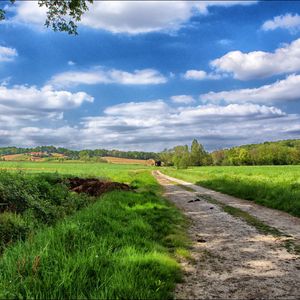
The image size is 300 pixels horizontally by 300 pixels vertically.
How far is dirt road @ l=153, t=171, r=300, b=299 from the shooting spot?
5648 millimetres

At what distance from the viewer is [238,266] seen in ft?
23.1

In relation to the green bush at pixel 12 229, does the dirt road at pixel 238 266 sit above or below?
below

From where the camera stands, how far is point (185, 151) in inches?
6235

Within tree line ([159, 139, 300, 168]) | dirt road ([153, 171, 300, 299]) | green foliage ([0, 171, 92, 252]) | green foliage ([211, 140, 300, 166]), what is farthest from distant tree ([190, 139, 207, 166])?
dirt road ([153, 171, 300, 299])

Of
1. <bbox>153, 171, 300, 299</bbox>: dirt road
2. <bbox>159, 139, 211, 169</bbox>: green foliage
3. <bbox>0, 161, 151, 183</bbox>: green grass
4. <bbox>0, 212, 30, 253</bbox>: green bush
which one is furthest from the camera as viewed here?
<bbox>159, 139, 211, 169</bbox>: green foliage

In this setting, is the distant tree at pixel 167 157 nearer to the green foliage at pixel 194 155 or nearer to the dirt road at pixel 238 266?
the green foliage at pixel 194 155

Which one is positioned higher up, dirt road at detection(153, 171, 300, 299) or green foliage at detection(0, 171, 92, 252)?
green foliage at detection(0, 171, 92, 252)

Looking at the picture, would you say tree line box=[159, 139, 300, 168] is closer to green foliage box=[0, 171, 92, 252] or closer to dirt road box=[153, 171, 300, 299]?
green foliage box=[0, 171, 92, 252]

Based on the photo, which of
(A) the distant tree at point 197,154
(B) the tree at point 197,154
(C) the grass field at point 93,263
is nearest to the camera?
(C) the grass field at point 93,263

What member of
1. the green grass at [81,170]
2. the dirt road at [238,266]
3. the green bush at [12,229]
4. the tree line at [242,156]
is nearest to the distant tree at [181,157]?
the tree line at [242,156]

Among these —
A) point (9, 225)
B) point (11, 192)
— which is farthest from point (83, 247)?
point (11, 192)

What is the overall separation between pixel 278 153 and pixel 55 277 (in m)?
142

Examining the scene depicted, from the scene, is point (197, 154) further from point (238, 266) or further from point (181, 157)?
point (238, 266)

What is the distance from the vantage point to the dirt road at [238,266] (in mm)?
5648
